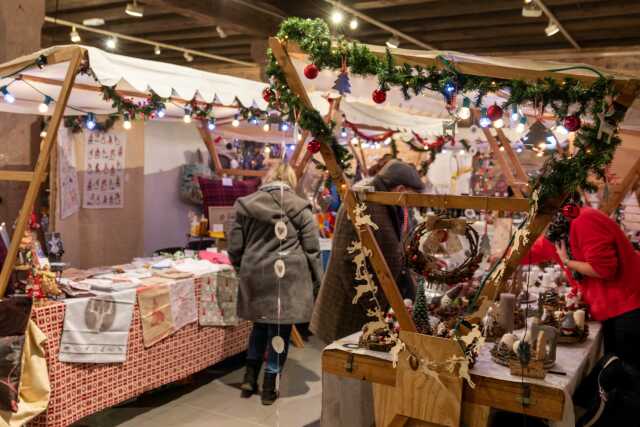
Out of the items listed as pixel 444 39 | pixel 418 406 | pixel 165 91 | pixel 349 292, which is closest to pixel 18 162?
pixel 165 91

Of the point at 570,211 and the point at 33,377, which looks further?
the point at 33,377

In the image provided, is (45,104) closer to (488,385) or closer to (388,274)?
(388,274)

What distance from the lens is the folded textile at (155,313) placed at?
3.71m

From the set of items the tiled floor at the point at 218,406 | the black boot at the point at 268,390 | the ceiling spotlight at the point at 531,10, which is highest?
the ceiling spotlight at the point at 531,10

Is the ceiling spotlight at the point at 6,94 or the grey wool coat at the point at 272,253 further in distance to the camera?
the grey wool coat at the point at 272,253

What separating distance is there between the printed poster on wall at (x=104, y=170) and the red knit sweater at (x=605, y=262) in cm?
435

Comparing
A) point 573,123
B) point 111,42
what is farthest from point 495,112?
point 111,42

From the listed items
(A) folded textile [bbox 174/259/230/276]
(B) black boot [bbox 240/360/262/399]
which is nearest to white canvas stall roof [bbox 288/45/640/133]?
(A) folded textile [bbox 174/259/230/276]

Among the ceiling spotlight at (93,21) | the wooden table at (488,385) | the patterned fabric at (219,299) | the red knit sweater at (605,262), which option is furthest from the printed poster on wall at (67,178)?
the red knit sweater at (605,262)

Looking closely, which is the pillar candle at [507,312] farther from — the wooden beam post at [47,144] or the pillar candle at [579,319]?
the wooden beam post at [47,144]

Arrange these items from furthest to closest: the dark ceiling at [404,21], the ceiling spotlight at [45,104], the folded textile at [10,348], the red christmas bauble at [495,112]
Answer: the dark ceiling at [404,21], the ceiling spotlight at [45,104], the folded textile at [10,348], the red christmas bauble at [495,112]

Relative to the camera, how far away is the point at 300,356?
5.05 metres

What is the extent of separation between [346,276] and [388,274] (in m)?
0.99

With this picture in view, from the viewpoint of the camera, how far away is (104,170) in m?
6.14
